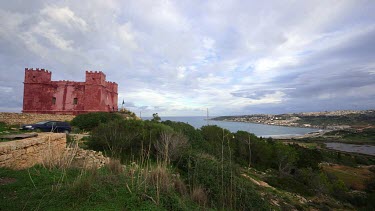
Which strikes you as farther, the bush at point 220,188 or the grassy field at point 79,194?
the bush at point 220,188

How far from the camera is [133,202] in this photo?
4555mm

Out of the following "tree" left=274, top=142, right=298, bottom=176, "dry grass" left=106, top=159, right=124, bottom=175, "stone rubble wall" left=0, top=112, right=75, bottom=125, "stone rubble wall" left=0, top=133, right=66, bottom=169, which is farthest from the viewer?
"tree" left=274, top=142, right=298, bottom=176

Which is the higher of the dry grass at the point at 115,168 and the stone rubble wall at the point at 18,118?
the stone rubble wall at the point at 18,118

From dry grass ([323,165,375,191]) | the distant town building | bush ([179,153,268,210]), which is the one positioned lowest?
dry grass ([323,165,375,191])

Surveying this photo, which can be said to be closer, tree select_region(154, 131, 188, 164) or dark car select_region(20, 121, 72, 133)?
tree select_region(154, 131, 188, 164)

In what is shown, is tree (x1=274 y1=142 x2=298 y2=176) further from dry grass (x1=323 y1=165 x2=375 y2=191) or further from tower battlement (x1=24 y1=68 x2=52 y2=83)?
tower battlement (x1=24 y1=68 x2=52 y2=83)

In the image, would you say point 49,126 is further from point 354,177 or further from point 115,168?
point 354,177

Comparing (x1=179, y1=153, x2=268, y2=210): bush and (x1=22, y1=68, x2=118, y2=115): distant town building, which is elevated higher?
(x1=22, y1=68, x2=118, y2=115): distant town building

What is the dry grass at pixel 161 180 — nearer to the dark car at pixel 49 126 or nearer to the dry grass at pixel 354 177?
the dark car at pixel 49 126

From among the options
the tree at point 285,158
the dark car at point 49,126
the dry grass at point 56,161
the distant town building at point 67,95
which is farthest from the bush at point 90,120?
the tree at point 285,158

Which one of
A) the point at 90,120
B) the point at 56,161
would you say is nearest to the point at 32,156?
the point at 56,161

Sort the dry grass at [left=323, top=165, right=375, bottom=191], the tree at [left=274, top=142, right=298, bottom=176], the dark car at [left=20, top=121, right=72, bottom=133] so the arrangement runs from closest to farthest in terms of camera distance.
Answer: the dark car at [left=20, top=121, right=72, bottom=133]
the tree at [left=274, top=142, right=298, bottom=176]
the dry grass at [left=323, top=165, right=375, bottom=191]

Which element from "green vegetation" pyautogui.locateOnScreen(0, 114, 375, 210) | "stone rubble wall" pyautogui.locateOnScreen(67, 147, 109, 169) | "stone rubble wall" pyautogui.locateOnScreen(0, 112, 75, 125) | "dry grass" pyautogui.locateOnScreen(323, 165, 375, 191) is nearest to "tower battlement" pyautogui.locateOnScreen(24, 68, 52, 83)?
"stone rubble wall" pyautogui.locateOnScreen(0, 112, 75, 125)

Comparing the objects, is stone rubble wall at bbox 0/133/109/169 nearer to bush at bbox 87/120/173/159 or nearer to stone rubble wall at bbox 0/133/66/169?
stone rubble wall at bbox 0/133/66/169
